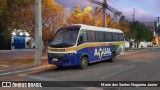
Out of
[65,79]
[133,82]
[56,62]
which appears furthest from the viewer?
[56,62]

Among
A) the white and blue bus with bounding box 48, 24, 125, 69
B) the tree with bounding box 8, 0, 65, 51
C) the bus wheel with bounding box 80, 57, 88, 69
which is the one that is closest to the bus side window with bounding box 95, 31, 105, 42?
the white and blue bus with bounding box 48, 24, 125, 69

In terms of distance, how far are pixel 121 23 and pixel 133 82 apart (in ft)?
132

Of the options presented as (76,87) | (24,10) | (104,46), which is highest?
(24,10)

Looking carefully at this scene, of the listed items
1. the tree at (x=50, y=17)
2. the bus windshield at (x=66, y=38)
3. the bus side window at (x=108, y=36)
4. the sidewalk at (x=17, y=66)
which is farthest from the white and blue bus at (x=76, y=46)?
the tree at (x=50, y=17)

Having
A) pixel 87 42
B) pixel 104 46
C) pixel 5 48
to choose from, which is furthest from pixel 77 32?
pixel 5 48

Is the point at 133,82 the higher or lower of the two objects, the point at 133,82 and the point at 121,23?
the lower

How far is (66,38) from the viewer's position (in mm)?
19000

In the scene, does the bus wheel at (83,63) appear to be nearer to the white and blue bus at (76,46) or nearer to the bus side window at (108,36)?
the white and blue bus at (76,46)

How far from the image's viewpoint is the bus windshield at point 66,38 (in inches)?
732

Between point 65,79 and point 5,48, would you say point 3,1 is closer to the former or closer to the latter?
point 65,79

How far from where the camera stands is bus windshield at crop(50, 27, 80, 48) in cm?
1859

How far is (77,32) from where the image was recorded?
1905 cm

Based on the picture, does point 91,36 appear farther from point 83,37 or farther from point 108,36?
point 108,36

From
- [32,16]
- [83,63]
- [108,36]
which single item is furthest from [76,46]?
[32,16]
